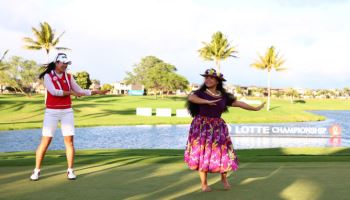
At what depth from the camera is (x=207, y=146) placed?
7336mm

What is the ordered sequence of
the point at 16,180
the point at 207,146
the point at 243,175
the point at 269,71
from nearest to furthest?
1. the point at 207,146
2. the point at 16,180
3. the point at 243,175
4. the point at 269,71

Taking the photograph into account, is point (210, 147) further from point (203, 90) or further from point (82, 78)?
point (82, 78)

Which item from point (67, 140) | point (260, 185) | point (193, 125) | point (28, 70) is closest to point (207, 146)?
point (193, 125)

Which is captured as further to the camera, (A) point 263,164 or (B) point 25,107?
(B) point 25,107

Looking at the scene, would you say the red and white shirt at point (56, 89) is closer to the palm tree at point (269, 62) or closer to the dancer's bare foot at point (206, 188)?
the dancer's bare foot at point (206, 188)

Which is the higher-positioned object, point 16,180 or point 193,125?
point 193,125

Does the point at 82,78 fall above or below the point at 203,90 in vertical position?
above

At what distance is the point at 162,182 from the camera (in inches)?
303

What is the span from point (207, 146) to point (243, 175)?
1.68 meters

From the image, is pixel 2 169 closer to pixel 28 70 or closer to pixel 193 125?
pixel 193 125

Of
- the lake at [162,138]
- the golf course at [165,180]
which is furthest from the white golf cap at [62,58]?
the lake at [162,138]

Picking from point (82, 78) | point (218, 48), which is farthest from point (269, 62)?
point (82, 78)

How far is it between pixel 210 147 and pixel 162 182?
1.07 meters

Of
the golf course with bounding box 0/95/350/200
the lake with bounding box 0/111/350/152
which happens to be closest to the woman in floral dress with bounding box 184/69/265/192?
the golf course with bounding box 0/95/350/200
